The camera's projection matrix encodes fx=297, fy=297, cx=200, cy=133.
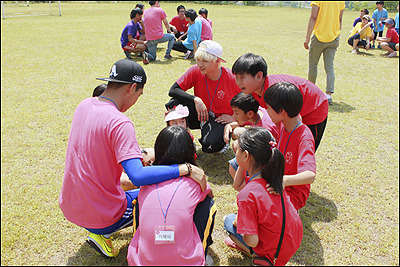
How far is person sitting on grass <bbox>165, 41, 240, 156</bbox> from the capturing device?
12.7 feet

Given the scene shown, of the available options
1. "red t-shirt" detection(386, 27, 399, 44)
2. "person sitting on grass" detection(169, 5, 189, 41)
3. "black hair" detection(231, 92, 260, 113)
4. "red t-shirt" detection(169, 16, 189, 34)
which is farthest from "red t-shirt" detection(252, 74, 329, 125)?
"red t-shirt" detection(386, 27, 399, 44)

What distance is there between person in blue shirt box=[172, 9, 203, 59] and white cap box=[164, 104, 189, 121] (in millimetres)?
5424

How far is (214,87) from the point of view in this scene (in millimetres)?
3988

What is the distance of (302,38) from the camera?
519 inches

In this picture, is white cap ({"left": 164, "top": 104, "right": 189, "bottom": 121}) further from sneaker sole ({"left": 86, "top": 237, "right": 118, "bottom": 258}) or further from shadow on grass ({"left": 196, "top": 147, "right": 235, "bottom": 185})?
sneaker sole ({"left": 86, "top": 237, "right": 118, "bottom": 258})

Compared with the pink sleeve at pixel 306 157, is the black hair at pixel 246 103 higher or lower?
higher

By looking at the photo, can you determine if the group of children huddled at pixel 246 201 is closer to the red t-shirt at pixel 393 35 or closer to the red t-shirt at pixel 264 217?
the red t-shirt at pixel 264 217

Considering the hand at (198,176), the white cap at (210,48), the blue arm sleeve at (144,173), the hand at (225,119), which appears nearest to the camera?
the blue arm sleeve at (144,173)

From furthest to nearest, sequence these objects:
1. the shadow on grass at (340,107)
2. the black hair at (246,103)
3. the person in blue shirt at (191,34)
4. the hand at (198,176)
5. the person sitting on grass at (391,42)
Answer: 1. the person sitting on grass at (391,42)
2. the person in blue shirt at (191,34)
3. the shadow on grass at (340,107)
4. the black hair at (246,103)
5. the hand at (198,176)

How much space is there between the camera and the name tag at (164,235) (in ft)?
6.08

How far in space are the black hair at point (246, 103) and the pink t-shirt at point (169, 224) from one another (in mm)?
1521

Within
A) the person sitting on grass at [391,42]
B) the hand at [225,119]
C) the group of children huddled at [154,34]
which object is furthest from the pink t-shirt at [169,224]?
the person sitting on grass at [391,42]

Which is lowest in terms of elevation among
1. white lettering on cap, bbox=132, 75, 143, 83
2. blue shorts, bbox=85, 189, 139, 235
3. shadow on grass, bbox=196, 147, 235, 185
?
shadow on grass, bbox=196, 147, 235, 185

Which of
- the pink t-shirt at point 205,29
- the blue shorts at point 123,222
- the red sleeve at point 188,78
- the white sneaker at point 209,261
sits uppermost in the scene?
the pink t-shirt at point 205,29
